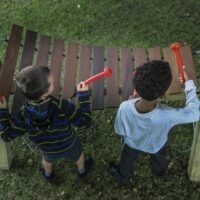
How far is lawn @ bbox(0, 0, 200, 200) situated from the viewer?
3264 millimetres

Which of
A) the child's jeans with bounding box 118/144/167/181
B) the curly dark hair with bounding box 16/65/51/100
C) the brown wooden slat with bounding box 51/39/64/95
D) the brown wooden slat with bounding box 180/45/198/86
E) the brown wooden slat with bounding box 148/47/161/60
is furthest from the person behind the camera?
the brown wooden slat with bounding box 148/47/161/60

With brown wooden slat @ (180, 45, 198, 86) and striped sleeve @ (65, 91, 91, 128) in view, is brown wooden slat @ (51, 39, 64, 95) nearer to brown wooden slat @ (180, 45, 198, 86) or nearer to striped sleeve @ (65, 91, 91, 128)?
striped sleeve @ (65, 91, 91, 128)

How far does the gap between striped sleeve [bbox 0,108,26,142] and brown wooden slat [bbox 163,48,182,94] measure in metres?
1.09

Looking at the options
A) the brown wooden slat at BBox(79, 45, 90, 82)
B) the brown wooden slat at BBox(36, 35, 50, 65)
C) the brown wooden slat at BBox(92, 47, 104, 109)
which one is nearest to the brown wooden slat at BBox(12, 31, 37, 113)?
the brown wooden slat at BBox(36, 35, 50, 65)

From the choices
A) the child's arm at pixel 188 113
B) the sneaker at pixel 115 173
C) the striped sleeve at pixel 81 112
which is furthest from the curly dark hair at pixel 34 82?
the sneaker at pixel 115 173

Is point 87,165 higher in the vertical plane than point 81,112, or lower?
lower

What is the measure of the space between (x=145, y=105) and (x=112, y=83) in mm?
714

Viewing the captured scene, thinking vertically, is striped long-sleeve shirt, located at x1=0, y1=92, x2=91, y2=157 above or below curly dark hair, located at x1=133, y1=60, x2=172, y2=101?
below

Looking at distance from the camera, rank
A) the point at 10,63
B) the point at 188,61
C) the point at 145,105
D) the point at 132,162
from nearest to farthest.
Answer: the point at 145,105, the point at 132,162, the point at 188,61, the point at 10,63

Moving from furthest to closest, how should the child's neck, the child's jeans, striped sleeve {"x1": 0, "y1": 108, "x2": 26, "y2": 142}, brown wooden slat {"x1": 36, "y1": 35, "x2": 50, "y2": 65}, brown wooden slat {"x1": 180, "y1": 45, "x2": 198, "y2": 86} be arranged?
brown wooden slat {"x1": 36, "y1": 35, "x2": 50, "y2": 65} < brown wooden slat {"x1": 180, "y1": 45, "x2": 198, "y2": 86} < the child's jeans < striped sleeve {"x1": 0, "y1": 108, "x2": 26, "y2": 142} < the child's neck

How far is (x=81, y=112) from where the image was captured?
262cm

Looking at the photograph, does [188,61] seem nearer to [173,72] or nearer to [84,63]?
[173,72]

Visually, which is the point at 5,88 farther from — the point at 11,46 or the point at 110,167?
the point at 110,167

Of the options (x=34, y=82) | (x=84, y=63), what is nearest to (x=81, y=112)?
(x=34, y=82)
